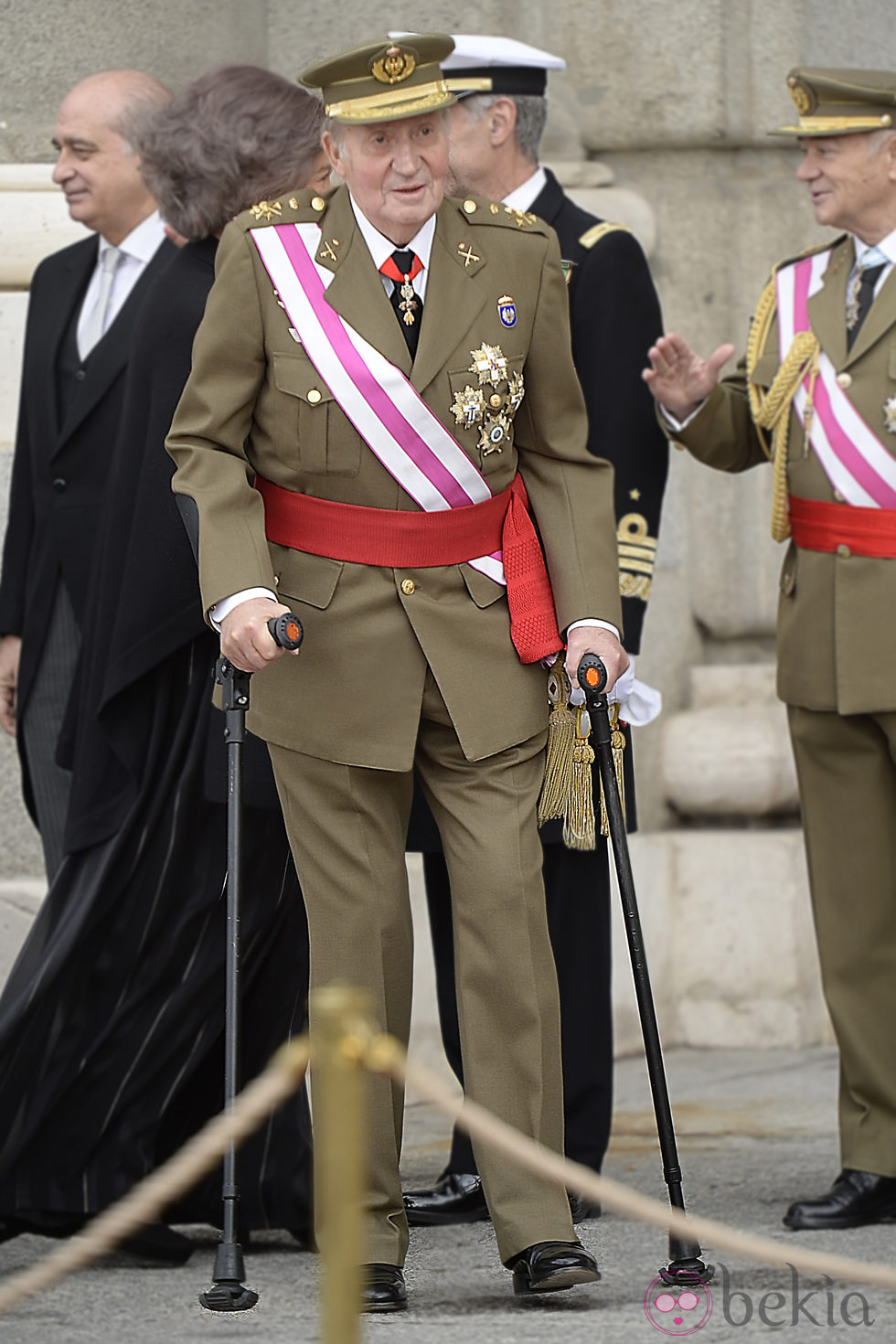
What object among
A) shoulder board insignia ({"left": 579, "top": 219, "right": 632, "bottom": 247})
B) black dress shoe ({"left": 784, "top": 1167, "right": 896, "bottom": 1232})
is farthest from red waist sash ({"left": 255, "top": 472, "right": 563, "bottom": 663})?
black dress shoe ({"left": 784, "top": 1167, "right": 896, "bottom": 1232})

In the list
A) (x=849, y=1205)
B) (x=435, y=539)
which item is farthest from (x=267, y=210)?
(x=849, y=1205)

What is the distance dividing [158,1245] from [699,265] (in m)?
3.02

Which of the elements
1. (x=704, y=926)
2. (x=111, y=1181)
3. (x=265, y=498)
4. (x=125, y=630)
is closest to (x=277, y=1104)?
(x=111, y=1181)

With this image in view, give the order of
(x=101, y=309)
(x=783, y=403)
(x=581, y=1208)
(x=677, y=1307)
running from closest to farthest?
(x=677, y=1307) < (x=581, y=1208) < (x=783, y=403) < (x=101, y=309)

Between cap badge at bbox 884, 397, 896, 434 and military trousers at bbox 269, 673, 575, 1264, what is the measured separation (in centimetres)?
98

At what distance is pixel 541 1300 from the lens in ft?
11.2

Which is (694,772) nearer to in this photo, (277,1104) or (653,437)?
(653,437)

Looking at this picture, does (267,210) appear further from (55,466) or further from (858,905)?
(858,905)

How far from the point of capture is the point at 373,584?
349 cm

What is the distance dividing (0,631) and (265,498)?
1248 millimetres

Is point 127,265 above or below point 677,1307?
above

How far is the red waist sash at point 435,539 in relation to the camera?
11.5 ft

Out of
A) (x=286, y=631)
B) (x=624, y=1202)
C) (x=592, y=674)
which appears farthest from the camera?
(x=592, y=674)

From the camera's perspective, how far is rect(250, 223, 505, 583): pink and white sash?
3451 millimetres
